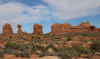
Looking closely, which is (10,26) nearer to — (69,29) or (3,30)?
(3,30)

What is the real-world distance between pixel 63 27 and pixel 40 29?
13521mm

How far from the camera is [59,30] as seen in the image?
43.2m

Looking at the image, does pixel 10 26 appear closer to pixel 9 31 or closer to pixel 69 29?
pixel 9 31

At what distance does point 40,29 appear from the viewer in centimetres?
4350

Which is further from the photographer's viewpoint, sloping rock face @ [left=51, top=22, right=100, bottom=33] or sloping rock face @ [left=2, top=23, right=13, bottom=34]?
sloping rock face @ [left=51, top=22, right=100, bottom=33]

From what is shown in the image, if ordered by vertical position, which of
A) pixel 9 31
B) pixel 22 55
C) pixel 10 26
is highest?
pixel 10 26

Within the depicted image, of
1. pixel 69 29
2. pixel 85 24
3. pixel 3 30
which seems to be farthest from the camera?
pixel 85 24

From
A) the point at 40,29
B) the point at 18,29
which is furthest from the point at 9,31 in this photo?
the point at 40,29

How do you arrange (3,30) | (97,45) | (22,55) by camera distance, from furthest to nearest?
(3,30) < (97,45) < (22,55)

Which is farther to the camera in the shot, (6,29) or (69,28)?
(69,28)

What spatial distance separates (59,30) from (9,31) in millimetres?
28255

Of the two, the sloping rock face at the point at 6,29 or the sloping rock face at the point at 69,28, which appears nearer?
the sloping rock face at the point at 6,29

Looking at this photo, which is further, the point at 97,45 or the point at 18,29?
the point at 18,29

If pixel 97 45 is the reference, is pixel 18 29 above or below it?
above
